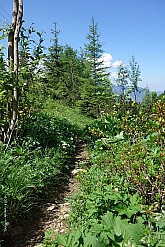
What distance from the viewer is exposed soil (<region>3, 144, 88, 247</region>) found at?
10.0 feet

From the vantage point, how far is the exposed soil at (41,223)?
10.0 feet

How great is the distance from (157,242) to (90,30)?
18773 mm

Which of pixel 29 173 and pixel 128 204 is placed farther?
pixel 29 173

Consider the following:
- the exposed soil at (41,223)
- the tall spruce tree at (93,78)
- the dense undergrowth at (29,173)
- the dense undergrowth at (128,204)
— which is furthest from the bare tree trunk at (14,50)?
the tall spruce tree at (93,78)

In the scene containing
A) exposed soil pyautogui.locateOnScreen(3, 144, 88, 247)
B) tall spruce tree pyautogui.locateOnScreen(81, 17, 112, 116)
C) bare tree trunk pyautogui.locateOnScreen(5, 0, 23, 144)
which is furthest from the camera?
tall spruce tree pyautogui.locateOnScreen(81, 17, 112, 116)

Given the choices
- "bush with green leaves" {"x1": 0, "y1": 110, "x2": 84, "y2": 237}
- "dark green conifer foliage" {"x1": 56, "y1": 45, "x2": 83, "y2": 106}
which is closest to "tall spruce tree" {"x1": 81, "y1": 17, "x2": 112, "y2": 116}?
"dark green conifer foliage" {"x1": 56, "y1": 45, "x2": 83, "y2": 106}

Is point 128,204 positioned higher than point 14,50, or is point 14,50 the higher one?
point 14,50

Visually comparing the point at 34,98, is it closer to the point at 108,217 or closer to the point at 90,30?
the point at 108,217

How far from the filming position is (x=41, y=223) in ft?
11.3

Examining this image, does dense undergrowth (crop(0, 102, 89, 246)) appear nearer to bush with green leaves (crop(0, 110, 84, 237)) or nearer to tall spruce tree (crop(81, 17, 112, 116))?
bush with green leaves (crop(0, 110, 84, 237))

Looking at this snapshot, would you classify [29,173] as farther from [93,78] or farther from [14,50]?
[93,78]

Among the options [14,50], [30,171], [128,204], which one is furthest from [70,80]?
[128,204]

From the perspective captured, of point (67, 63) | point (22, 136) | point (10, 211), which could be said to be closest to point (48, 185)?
point (10, 211)

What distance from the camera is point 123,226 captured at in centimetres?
197
